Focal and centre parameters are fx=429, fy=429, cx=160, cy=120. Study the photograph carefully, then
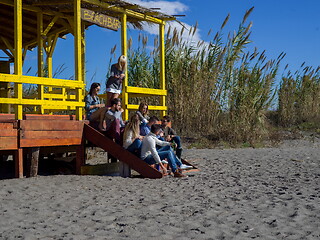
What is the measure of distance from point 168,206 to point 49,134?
3.33 metres

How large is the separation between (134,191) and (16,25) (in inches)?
144

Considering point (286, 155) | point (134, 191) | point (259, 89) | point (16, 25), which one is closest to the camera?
point (134, 191)

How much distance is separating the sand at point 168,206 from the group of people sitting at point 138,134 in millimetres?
442

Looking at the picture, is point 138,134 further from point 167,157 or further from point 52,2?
point 52,2

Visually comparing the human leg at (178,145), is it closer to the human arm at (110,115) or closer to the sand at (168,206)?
the sand at (168,206)

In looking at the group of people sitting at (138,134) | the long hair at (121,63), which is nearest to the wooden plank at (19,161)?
the group of people sitting at (138,134)

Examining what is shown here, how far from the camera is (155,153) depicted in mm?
7766

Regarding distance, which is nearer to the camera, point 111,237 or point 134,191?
point 111,237

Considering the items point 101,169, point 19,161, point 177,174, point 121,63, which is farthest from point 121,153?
point 121,63

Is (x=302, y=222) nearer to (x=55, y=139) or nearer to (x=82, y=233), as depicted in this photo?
(x=82, y=233)

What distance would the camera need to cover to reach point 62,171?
8.72 meters

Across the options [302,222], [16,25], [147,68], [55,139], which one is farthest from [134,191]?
[147,68]

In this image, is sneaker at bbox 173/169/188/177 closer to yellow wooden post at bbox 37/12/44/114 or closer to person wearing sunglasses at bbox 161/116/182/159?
person wearing sunglasses at bbox 161/116/182/159

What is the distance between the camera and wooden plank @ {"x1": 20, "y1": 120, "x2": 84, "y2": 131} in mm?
7438
